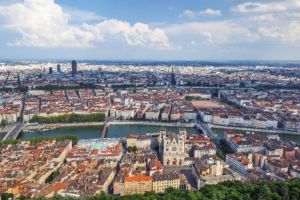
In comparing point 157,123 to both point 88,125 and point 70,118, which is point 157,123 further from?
point 70,118

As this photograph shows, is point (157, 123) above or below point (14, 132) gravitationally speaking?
above

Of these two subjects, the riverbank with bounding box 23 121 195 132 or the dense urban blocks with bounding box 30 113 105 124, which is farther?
the dense urban blocks with bounding box 30 113 105 124

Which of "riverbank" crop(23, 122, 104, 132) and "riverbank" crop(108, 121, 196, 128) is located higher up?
"riverbank" crop(108, 121, 196, 128)

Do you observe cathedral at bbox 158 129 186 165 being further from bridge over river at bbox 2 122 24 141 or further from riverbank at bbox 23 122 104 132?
bridge over river at bbox 2 122 24 141

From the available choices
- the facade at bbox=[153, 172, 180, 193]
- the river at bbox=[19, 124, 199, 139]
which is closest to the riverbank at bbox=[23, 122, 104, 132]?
the river at bbox=[19, 124, 199, 139]

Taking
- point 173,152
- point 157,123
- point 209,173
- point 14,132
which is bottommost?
point 14,132

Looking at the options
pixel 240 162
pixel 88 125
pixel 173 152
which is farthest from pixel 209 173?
pixel 88 125

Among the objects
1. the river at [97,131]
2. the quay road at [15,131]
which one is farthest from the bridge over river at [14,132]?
the river at [97,131]

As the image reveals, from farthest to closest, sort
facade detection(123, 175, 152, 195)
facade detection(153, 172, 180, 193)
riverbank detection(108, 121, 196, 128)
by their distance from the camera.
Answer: riverbank detection(108, 121, 196, 128), facade detection(153, 172, 180, 193), facade detection(123, 175, 152, 195)

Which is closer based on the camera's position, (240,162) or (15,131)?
(240,162)
